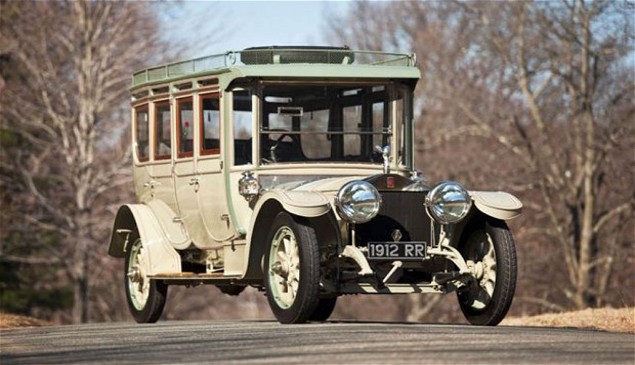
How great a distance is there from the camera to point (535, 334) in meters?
12.7

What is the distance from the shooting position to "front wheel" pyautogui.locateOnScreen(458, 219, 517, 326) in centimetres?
1470

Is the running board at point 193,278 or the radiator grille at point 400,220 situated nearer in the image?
the radiator grille at point 400,220

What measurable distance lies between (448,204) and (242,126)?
257cm

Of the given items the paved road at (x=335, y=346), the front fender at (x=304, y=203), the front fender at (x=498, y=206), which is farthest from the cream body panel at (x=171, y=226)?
the front fender at (x=498, y=206)

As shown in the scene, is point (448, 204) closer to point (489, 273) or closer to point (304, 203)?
point (489, 273)

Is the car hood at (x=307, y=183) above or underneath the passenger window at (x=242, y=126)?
underneath

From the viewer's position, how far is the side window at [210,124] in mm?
16609

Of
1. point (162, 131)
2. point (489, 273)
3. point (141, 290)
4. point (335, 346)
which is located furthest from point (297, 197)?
point (141, 290)

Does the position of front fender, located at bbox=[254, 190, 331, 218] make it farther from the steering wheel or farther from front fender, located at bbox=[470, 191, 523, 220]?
the steering wheel

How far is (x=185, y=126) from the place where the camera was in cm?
1736

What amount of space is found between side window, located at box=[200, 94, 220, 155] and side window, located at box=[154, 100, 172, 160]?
97cm

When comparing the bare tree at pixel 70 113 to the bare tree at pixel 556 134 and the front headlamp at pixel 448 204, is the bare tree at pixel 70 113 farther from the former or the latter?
the front headlamp at pixel 448 204

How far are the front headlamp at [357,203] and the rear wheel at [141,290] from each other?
3752 mm

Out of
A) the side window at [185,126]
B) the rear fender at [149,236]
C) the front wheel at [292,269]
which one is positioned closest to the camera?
the front wheel at [292,269]
